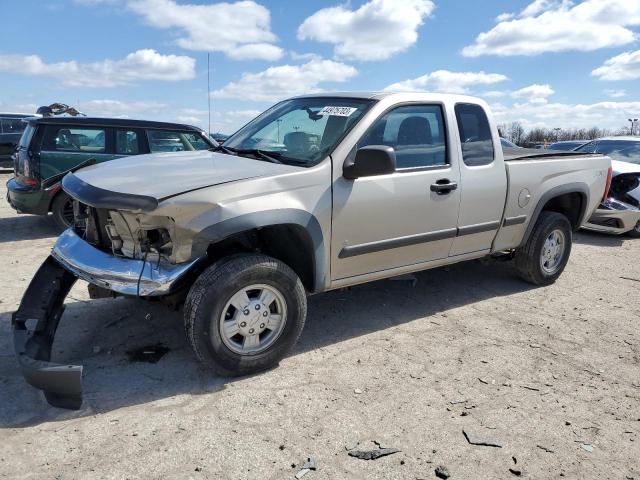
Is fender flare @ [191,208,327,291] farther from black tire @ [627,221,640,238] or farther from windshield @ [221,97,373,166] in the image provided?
black tire @ [627,221,640,238]

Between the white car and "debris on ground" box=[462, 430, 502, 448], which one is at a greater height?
the white car

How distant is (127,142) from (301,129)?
15.5ft

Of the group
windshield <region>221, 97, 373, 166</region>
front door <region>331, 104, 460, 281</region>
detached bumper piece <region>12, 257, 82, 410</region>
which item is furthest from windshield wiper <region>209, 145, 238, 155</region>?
detached bumper piece <region>12, 257, 82, 410</region>

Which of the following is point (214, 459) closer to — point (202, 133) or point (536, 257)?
point (536, 257)

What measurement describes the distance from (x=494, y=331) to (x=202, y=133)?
5.90 metres

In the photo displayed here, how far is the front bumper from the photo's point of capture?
7.66 m

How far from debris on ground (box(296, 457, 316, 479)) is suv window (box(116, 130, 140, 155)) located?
20.8 feet

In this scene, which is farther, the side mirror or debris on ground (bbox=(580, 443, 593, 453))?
the side mirror

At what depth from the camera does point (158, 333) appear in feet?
12.7

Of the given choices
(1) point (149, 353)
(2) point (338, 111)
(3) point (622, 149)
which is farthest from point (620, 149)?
(1) point (149, 353)

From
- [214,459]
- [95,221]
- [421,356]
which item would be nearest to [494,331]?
[421,356]

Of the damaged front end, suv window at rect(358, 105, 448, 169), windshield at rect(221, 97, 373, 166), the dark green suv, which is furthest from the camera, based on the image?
the dark green suv

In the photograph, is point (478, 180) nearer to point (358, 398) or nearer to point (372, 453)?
point (358, 398)

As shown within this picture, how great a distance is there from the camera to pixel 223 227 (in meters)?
2.93
